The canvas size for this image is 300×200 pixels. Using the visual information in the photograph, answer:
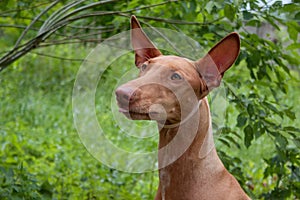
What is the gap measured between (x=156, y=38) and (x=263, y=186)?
2.08m

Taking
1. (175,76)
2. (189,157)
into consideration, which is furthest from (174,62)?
(189,157)

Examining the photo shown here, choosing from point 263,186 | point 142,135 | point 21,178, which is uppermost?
point 142,135

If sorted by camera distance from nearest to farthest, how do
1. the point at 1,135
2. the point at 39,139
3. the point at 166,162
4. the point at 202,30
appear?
the point at 166,162
the point at 202,30
the point at 1,135
the point at 39,139

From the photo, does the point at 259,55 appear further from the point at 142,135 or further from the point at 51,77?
the point at 51,77

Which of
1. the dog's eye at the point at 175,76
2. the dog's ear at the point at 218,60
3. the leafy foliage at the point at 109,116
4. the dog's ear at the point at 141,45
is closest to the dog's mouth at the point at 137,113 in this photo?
the dog's eye at the point at 175,76

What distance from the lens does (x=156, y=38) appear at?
3.97 meters

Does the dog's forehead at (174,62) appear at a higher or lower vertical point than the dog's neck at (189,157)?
higher

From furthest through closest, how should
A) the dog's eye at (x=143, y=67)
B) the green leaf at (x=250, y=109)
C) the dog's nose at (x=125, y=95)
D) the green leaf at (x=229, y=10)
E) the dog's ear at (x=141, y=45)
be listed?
the green leaf at (x=250, y=109) → the green leaf at (x=229, y=10) → the dog's ear at (x=141, y=45) → the dog's eye at (x=143, y=67) → the dog's nose at (x=125, y=95)

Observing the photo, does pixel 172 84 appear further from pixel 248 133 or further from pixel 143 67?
pixel 248 133

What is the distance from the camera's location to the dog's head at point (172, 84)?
243 cm

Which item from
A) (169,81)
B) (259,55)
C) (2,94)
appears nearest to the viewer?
(169,81)

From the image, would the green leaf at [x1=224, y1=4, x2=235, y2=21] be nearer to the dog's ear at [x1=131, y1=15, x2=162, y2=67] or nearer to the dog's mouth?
the dog's ear at [x1=131, y1=15, x2=162, y2=67]

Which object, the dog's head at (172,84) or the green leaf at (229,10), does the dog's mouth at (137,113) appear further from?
the green leaf at (229,10)

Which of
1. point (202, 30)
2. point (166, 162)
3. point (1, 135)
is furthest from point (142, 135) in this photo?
point (1, 135)
